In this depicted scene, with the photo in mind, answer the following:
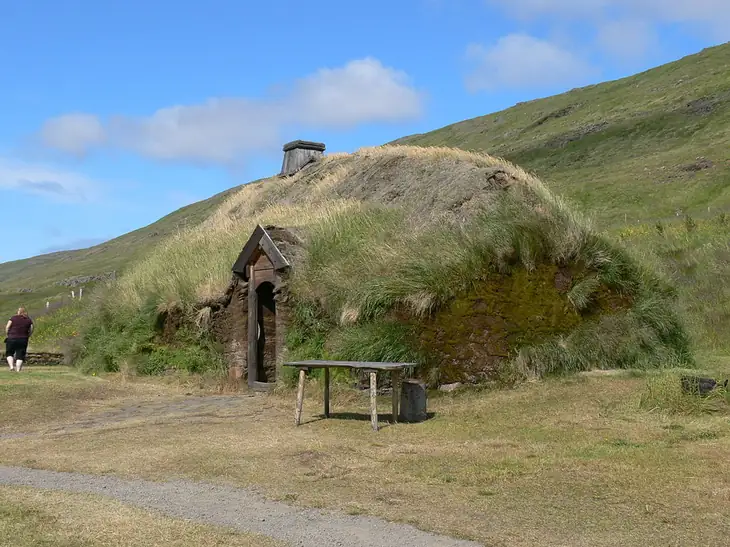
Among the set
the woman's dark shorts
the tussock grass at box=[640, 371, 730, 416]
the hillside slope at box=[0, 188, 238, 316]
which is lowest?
the tussock grass at box=[640, 371, 730, 416]

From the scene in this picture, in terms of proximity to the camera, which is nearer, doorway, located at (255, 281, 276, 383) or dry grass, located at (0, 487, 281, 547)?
→ dry grass, located at (0, 487, 281, 547)

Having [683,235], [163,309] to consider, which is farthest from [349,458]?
[683,235]

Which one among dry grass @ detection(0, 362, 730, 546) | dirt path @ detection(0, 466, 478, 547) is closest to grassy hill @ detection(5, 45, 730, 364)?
dry grass @ detection(0, 362, 730, 546)

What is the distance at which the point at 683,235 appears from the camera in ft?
87.9

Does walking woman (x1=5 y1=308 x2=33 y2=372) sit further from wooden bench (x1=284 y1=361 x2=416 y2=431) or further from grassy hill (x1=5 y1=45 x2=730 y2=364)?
wooden bench (x1=284 y1=361 x2=416 y2=431)

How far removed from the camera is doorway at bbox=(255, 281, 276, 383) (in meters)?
16.3

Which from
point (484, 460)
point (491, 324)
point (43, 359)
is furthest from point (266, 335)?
point (43, 359)

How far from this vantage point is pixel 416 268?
43.6 feet

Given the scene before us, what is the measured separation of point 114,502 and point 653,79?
7980 centimetres

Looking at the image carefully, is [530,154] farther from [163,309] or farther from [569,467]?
[569,467]

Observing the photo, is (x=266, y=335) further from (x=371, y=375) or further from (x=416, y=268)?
(x=371, y=375)

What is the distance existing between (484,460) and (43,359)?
18543 mm

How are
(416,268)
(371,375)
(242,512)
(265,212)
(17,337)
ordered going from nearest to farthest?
(242,512)
(371,375)
(416,268)
(17,337)
(265,212)

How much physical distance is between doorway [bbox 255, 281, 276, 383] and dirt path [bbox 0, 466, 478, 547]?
8600 millimetres
